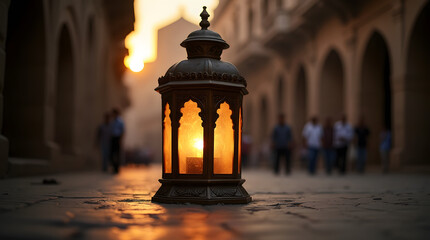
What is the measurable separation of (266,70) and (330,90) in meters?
8.89

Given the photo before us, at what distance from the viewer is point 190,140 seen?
4.89 m

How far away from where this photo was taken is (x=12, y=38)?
10867 mm

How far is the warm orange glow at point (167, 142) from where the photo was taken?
5002mm

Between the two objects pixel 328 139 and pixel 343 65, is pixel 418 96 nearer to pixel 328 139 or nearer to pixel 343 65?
pixel 328 139

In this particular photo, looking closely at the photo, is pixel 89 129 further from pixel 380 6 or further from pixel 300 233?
pixel 300 233

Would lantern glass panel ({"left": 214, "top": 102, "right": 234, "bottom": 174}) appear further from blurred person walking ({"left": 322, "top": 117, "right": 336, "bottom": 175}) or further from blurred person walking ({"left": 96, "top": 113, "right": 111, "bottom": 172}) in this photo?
blurred person walking ({"left": 322, "top": 117, "right": 336, "bottom": 175})

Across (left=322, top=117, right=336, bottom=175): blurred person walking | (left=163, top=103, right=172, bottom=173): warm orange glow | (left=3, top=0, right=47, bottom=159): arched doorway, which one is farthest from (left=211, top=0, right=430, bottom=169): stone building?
(left=163, top=103, right=172, bottom=173): warm orange glow

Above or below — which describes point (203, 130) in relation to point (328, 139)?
below

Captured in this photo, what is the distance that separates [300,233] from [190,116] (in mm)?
2061

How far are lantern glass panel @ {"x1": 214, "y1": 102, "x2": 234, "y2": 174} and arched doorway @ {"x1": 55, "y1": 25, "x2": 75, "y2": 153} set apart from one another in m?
9.73

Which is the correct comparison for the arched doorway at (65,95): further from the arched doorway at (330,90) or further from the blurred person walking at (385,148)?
the arched doorway at (330,90)

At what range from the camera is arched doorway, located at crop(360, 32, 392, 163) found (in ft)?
60.2

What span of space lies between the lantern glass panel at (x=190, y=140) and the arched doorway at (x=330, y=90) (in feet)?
57.1

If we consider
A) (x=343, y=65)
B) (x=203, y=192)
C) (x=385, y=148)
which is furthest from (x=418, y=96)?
(x=203, y=192)
